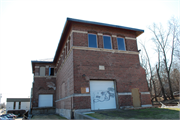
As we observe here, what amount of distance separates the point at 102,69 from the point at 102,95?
2.32 m

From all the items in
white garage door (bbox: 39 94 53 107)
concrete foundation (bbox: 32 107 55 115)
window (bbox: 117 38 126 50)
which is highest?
window (bbox: 117 38 126 50)

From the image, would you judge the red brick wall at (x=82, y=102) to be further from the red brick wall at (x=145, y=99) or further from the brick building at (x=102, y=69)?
the red brick wall at (x=145, y=99)

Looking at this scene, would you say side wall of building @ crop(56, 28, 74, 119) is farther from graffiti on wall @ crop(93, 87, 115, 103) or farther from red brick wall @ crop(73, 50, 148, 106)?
graffiti on wall @ crop(93, 87, 115, 103)

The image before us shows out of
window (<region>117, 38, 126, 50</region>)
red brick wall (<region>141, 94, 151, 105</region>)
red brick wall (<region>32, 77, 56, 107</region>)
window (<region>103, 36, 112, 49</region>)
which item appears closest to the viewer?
red brick wall (<region>141, 94, 151, 105</region>)

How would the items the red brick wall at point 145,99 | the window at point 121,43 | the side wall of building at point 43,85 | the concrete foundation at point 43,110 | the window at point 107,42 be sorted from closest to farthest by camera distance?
the red brick wall at point 145,99
the window at point 107,42
the window at point 121,43
the concrete foundation at point 43,110
the side wall of building at point 43,85

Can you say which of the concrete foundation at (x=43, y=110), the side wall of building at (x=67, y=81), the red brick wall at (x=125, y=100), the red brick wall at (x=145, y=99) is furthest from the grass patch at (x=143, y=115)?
the concrete foundation at (x=43, y=110)

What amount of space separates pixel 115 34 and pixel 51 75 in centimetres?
1679

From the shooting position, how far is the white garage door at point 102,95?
13180 mm

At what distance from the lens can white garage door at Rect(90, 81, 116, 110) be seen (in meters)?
13.2

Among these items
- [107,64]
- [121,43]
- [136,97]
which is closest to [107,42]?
[121,43]

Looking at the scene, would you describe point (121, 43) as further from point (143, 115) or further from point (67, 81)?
point (143, 115)

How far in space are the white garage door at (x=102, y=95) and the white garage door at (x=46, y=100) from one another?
49.9 ft

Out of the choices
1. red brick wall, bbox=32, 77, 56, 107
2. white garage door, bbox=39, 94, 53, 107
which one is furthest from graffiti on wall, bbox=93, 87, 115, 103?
white garage door, bbox=39, 94, 53, 107

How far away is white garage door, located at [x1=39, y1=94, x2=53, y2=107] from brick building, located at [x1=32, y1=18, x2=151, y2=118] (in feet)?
41.0
